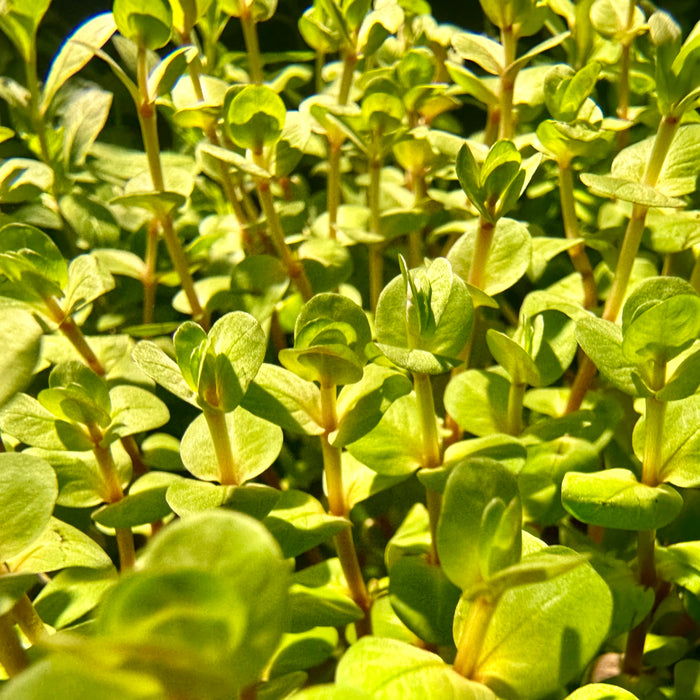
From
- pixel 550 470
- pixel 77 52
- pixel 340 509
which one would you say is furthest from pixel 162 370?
pixel 77 52

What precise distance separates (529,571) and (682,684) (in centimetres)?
24

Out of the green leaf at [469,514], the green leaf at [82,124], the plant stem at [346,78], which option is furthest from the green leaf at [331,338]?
the green leaf at [82,124]

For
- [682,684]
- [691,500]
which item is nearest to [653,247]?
[691,500]

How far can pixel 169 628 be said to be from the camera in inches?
9.5

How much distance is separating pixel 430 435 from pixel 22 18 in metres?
0.45

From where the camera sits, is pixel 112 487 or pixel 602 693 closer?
pixel 602 693

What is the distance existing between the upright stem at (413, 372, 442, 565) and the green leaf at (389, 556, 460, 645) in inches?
0.8

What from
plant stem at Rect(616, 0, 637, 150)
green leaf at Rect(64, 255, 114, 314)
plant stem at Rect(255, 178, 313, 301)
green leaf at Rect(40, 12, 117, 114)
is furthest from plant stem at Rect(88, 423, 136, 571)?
plant stem at Rect(616, 0, 637, 150)

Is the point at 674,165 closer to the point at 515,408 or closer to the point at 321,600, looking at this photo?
the point at 515,408

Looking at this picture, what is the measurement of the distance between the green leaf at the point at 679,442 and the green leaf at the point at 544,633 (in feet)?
0.38

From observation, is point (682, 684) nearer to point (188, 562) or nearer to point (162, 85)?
point (188, 562)

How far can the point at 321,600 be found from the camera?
18.7 inches

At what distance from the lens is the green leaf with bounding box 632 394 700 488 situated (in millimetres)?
468

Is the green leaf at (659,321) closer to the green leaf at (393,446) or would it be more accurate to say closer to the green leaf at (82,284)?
the green leaf at (393,446)
